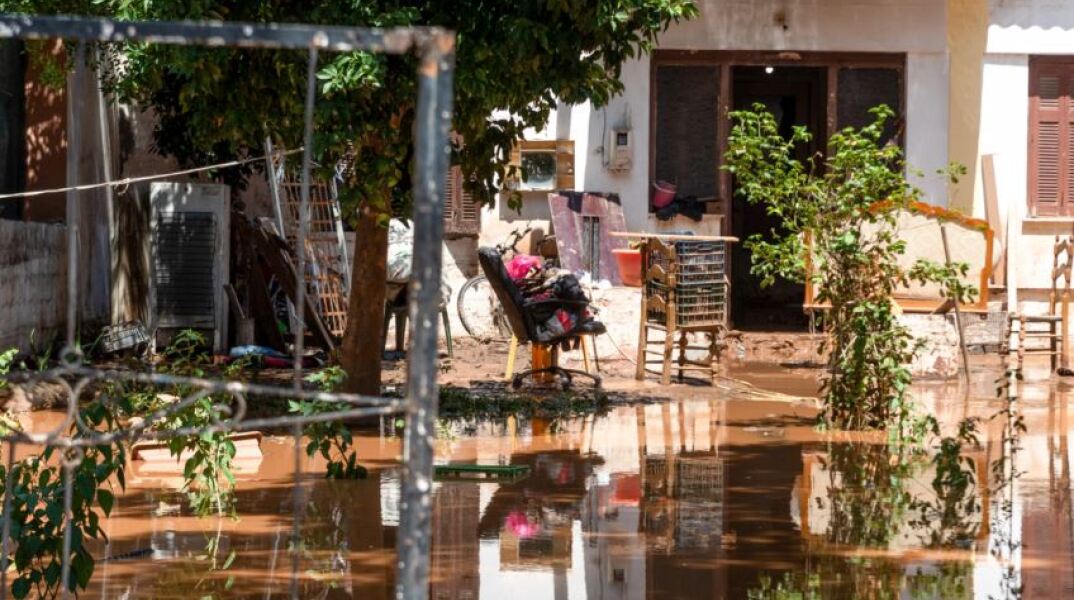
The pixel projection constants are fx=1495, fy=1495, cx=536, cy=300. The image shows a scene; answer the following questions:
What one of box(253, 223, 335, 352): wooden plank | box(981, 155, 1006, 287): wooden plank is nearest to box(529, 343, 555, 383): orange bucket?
box(253, 223, 335, 352): wooden plank

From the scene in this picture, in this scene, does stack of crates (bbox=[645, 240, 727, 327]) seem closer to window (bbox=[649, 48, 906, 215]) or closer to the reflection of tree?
the reflection of tree

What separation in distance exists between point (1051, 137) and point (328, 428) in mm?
11833

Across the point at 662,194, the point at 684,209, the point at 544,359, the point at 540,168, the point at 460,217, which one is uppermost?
the point at 540,168

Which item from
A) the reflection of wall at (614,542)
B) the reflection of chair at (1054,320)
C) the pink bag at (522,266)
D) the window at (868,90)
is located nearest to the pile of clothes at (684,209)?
the window at (868,90)

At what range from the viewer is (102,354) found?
42.1 feet

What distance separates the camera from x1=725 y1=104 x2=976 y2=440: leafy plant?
A: 372 inches

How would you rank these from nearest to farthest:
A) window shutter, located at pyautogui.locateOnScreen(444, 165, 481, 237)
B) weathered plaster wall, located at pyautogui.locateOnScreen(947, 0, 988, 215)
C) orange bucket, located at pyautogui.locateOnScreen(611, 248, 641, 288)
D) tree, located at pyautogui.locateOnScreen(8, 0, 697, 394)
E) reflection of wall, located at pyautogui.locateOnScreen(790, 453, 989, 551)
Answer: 1. reflection of wall, located at pyautogui.locateOnScreen(790, 453, 989, 551)
2. tree, located at pyautogui.locateOnScreen(8, 0, 697, 394)
3. orange bucket, located at pyautogui.locateOnScreen(611, 248, 641, 288)
4. window shutter, located at pyautogui.locateOnScreen(444, 165, 481, 237)
5. weathered plaster wall, located at pyautogui.locateOnScreen(947, 0, 988, 215)

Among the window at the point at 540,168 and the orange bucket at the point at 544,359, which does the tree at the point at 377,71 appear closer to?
the orange bucket at the point at 544,359

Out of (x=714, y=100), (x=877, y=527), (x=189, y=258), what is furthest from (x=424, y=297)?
(x=714, y=100)

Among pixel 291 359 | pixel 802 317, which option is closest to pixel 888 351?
pixel 291 359

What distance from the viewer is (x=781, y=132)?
20969mm

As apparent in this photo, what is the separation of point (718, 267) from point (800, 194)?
2.69 m

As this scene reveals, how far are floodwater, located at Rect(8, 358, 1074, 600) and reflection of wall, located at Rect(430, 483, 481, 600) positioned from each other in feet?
0.05

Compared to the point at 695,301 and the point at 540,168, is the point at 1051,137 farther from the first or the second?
the point at 695,301
